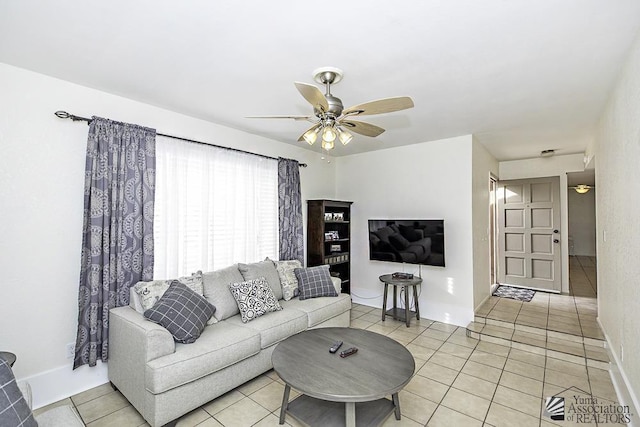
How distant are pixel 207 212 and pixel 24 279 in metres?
1.64

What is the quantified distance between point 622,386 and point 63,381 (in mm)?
4567

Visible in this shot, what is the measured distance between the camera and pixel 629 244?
7.20ft

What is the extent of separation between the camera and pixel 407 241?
4.52 metres

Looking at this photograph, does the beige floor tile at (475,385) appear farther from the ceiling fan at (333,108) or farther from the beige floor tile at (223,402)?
the ceiling fan at (333,108)

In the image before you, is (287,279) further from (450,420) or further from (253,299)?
(450,420)

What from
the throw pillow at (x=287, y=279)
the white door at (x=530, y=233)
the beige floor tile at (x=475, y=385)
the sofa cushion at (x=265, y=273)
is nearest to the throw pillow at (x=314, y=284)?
the throw pillow at (x=287, y=279)

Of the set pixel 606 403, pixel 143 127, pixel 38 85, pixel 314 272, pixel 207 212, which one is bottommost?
pixel 606 403

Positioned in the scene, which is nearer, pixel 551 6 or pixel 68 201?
pixel 551 6

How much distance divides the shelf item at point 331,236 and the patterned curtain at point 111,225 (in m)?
2.42

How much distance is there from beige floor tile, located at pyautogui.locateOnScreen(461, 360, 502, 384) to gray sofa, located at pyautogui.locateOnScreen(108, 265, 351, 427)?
5.81 ft

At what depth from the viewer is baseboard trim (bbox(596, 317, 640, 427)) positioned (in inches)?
81.8

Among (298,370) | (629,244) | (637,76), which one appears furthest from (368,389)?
(637,76)

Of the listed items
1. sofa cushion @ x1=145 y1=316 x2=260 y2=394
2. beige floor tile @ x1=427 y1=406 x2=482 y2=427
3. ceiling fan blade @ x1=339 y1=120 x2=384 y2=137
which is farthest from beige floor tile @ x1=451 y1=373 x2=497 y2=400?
ceiling fan blade @ x1=339 y1=120 x2=384 y2=137

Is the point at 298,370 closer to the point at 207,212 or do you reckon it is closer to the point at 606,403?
the point at 207,212
